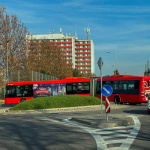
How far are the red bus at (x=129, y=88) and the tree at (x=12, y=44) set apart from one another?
2068cm

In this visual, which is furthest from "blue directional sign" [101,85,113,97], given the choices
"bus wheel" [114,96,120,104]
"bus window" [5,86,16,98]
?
"bus window" [5,86,16,98]

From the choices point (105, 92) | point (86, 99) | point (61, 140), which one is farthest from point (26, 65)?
point (61, 140)

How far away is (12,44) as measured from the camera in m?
51.8

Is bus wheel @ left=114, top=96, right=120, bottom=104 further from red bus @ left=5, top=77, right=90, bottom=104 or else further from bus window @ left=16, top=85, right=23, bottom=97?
bus window @ left=16, top=85, right=23, bottom=97

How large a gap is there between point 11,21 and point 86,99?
29.0 m

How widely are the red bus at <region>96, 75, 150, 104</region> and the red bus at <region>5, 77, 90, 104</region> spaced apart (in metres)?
3.03

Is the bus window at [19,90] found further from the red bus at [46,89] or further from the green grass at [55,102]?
the green grass at [55,102]

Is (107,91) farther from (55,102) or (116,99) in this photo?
(116,99)

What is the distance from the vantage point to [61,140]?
378 inches

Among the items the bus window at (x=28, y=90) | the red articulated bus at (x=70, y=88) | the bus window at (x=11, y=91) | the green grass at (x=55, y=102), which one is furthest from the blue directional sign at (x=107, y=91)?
the bus window at (x=11, y=91)

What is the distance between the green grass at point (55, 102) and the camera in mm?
26458

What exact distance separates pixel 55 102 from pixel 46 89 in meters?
9.82

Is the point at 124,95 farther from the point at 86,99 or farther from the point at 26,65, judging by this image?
the point at 26,65

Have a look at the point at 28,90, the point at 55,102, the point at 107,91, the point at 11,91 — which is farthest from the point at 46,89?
the point at 107,91
